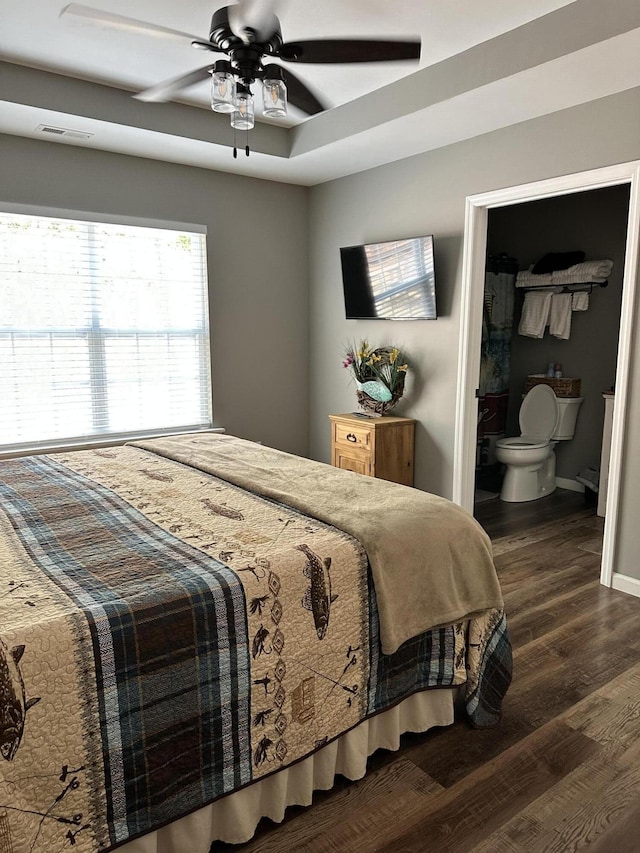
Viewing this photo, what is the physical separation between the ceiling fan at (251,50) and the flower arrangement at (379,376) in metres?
2.22

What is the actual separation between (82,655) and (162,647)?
18 centimetres

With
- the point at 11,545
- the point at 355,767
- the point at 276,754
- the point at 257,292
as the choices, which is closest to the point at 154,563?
the point at 11,545

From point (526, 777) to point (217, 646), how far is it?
3.77 feet

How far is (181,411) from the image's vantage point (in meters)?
4.61

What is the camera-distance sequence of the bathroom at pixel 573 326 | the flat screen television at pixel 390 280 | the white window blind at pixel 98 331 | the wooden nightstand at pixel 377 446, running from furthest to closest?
the bathroom at pixel 573 326 < the wooden nightstand at pixel 377 446 < the flat screen television at pixel 390 280 < the white window blind at pixel 98 331

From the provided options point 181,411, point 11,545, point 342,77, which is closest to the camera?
point 11,545

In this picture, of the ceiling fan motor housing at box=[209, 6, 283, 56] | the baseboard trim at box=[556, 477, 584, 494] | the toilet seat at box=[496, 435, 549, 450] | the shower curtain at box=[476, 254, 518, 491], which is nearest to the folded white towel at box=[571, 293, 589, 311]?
the shower curtain at box=[476, 254, 518, 491]

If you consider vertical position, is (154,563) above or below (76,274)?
below

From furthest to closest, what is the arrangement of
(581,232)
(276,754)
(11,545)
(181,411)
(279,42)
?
(581,232)
(181,411)
(279,42)
(11,545)
(276,754)

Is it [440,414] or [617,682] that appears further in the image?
[440,414]

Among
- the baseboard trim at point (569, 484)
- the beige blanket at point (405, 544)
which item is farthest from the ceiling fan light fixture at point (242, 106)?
A: the baseboard trim at point (569, 484)

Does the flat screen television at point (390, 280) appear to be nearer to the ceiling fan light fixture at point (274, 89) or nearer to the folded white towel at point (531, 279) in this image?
the folded white towel at point (531, 279)

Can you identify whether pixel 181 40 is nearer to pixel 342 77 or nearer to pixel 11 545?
pixel 342 77

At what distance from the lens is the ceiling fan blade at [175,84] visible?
7.91 feet
